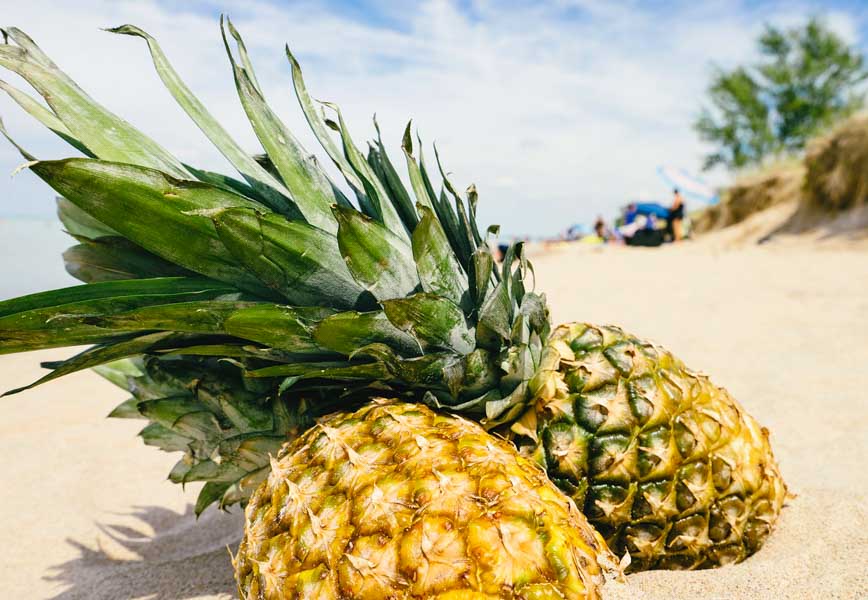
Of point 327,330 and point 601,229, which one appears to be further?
point 601,229

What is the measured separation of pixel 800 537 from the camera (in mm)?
2432

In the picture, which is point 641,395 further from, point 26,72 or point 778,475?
point 26,72

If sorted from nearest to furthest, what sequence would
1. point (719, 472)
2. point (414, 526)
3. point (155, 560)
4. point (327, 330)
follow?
1. point (414, 526)
2. point (327, 330)
3. point (719, 472)
4. point (155, 560)

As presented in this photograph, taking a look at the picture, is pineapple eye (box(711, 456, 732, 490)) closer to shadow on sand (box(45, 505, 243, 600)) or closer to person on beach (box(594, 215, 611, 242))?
shadow on sand (box(45, 505, 243, 600))

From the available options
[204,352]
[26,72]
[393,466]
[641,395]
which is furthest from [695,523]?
[26,72]

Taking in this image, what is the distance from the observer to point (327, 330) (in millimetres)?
1686

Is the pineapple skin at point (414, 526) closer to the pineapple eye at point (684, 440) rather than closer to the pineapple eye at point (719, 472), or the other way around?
the pineapple eye at point (684, 440)

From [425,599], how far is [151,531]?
2502mm

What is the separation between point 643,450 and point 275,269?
1.21 m

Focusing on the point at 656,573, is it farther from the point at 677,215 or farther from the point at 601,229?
the point at 601,229

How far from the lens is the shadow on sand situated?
2510 mm

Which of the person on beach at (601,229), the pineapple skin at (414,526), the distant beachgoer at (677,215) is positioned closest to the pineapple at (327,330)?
the pineapple skin at (414,526)

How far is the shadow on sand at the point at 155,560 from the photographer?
2510 mm

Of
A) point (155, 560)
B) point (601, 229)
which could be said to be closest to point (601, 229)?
point (601, 229)
